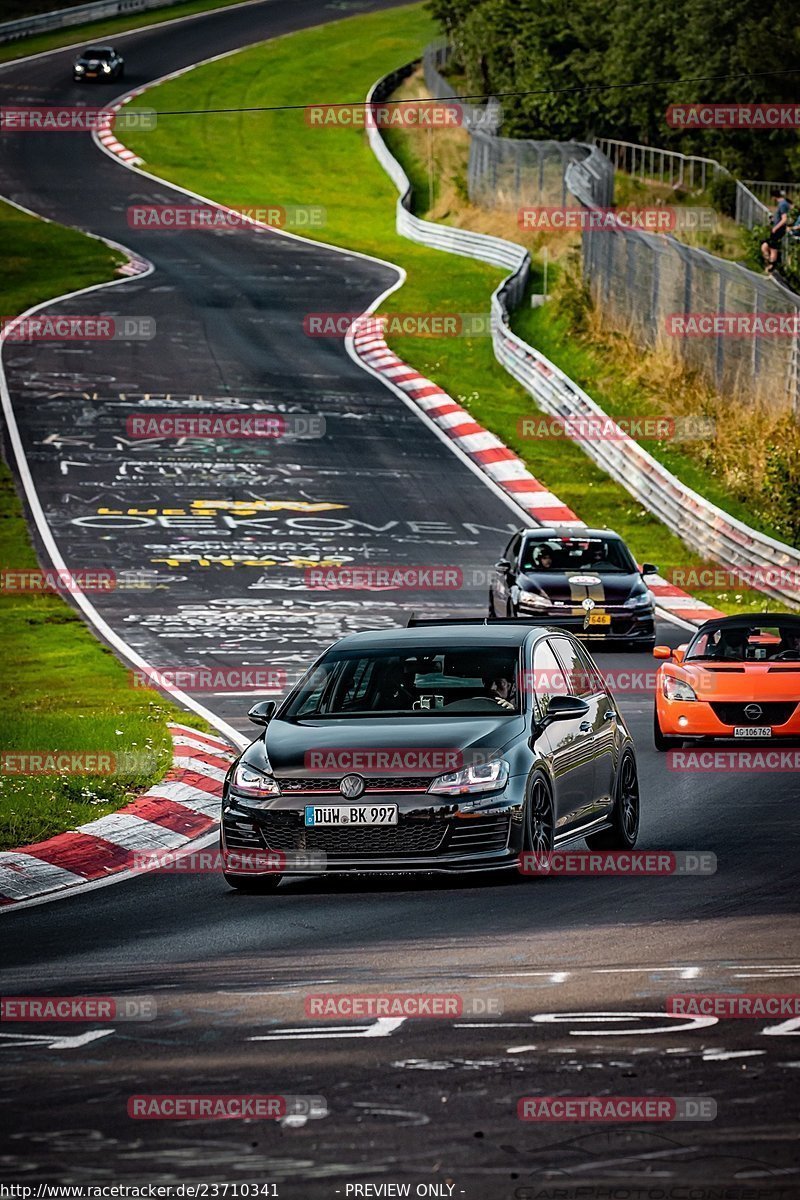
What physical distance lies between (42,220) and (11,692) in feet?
142

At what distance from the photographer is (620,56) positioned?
61.0 meters

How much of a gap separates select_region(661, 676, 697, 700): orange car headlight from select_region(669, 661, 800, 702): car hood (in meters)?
0.04

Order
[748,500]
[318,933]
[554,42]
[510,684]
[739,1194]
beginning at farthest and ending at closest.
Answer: [554,42]
[748,500]
[510,684]
[318,933]
[739,1194]

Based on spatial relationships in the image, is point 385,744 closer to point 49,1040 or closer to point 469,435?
point 49,1040

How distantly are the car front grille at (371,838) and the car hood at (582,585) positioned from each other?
47.8 ft

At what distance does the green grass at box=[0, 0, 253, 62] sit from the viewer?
95.8 meters

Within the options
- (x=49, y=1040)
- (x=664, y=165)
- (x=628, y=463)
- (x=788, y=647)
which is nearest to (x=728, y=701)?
(x=788, y=647)

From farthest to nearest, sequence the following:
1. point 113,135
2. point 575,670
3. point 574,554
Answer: point 113,135
point 574,554
point 575,670

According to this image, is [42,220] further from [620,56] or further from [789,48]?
[789,48]

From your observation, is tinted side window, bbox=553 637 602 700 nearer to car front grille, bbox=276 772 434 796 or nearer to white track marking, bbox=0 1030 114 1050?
car front grille, bbox=276 772 434 796

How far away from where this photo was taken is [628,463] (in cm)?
3719

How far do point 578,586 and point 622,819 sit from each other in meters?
13.0

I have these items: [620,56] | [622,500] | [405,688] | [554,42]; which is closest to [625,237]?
[622,500]

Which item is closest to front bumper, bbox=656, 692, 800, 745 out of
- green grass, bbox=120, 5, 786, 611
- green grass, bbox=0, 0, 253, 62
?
green grass, bbox=120, 5, 786, 611
